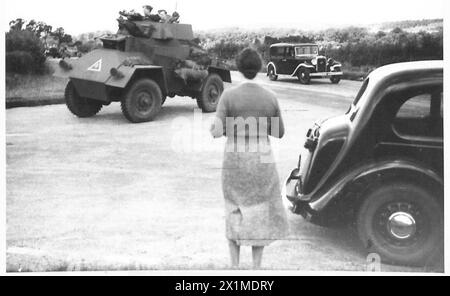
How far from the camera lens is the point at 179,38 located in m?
5.47

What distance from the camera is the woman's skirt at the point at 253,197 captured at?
11.5 feet

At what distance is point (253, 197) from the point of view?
139 inches

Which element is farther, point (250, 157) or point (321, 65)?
point (321, 65)

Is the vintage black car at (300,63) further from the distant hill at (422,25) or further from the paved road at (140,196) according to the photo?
the distant hill at (422,25)

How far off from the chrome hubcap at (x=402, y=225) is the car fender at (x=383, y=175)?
0.24m

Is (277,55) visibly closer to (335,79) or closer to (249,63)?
(335,79)

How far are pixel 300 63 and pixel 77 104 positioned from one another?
2.19 metres

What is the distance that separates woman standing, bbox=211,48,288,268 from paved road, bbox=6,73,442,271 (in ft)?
0.95

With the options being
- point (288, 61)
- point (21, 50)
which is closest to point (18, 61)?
point (21, 50)

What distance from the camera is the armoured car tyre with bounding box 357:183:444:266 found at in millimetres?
3656

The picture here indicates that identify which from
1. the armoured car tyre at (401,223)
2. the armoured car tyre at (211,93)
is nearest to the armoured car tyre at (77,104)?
the armoured car tyre at (211,93)

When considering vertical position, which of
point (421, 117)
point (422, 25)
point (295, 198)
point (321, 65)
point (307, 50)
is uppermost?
point (422, 25)

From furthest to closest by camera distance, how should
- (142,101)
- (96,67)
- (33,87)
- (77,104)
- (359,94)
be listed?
1. (96,67)
2. (142,101)
3. (77,104)
4. (33,87)
5. (359,94)
